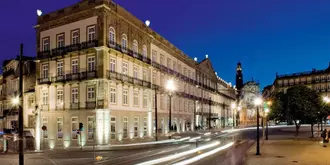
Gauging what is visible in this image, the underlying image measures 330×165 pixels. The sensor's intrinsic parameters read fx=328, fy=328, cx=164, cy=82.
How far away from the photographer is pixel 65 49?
4028 cm

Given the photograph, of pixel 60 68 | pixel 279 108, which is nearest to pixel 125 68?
pixel 60 68

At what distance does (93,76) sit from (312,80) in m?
90.2

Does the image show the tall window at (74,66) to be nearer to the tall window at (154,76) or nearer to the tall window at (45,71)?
the tall window at (45,71)

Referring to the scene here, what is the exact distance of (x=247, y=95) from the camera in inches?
5846

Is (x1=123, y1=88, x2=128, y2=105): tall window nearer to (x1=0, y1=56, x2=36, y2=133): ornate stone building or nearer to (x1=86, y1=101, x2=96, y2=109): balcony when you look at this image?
(x1=86, y1=101, x2=96, y2=109): balcony

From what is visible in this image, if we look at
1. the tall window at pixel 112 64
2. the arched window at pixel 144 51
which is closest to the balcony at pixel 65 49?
the tall window at pixel 112 64

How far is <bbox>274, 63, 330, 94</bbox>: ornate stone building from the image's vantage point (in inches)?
4109

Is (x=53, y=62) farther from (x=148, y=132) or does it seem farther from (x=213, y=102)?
(x=213, y=102)

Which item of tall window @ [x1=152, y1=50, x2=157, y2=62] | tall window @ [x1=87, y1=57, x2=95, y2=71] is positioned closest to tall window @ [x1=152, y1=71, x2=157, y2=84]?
tall window @ [x1=152, y1=50, x2=157, y2=62]

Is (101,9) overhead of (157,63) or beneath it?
overhead

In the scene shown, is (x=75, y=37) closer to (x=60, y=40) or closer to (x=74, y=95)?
(x=60, y=40)

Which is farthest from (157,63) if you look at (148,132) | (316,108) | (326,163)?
(326,163)

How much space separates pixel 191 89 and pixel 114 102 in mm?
33107

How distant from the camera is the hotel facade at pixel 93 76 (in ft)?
123
